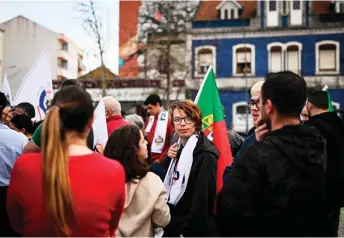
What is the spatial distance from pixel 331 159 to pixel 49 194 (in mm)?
1921

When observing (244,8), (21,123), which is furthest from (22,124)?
(244,8)

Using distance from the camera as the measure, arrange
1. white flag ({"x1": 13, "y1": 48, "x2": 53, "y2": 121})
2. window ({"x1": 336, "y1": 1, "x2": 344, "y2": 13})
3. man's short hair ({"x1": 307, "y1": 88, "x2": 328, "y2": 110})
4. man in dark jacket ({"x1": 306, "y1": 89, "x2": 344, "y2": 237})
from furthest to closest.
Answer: window ({"x1": 336, "y1": 1, "x2": 344, "y2": 13}) → white flag ({"x1": 13, "y1": 48, "x2": 53, "y2": 121}) → man's short hair ({"x1": 307, "y1": 88, "x2": 328, "y2": 110}) → man in dark jacket ({"x1": 306, "y1": 89, "x2": 344, "y2": 237})

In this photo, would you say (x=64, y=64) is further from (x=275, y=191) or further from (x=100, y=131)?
(x=275, y=191)

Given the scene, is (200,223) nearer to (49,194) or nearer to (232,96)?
(49,194)

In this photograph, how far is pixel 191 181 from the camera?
4184mm

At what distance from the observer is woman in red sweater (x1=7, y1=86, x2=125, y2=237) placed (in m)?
2.31

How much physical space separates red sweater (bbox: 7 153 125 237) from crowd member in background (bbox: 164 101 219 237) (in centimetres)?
150

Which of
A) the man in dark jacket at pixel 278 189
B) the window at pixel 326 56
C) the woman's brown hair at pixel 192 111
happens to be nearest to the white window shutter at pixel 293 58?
the window at pixel 326 56

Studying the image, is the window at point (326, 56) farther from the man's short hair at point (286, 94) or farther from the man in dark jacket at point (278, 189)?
the man in dark jacket at point (278, 189)

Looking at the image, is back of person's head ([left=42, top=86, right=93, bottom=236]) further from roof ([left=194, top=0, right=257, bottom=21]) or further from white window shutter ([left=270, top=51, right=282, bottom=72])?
roof ([left=194, top=0, right=257, bottom=21])

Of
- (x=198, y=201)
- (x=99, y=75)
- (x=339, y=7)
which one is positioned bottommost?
(x=198, y=201)

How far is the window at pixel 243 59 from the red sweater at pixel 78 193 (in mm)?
32683

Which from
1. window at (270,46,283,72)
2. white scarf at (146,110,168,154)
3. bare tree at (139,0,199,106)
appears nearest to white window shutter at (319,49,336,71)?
window at (270,46,283,72)

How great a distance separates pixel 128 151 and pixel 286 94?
127 cm
